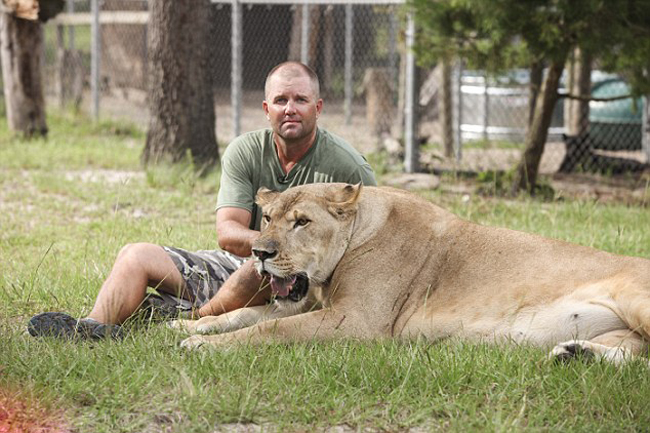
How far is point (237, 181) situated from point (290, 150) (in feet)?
1.08

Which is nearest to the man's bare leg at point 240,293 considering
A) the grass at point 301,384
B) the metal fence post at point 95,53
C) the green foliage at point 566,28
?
the grass at point 301,384

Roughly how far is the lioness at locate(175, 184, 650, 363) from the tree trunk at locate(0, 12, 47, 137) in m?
8.60

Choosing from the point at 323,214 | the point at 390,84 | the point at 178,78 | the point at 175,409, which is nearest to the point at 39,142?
the point at 178,78

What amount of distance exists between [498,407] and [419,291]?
115 centimetres

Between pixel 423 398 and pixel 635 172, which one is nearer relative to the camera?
pixel 423 398

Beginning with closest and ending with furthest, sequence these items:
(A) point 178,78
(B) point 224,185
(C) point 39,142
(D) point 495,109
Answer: (B) point 224,185 → (A) point 178,78 → (C) point 39,142 → (D) point 495,109

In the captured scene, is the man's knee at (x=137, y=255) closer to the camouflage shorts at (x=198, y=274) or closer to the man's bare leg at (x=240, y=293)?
the camouflage shorts at (x=198, y=274)

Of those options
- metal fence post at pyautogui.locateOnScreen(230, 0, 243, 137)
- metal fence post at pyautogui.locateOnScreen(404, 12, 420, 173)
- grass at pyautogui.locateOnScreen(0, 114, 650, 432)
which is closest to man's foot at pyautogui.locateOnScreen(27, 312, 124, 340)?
grass at pyautogui.locateOnScreen(0, 114, 650, 432)

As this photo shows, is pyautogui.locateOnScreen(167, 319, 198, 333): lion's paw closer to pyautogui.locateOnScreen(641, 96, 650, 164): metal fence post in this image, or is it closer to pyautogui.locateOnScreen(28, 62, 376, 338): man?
pyautogui.locateOnScreen(28, 62, 376, 338): man

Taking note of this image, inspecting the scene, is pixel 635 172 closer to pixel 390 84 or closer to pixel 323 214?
pixel 390 84

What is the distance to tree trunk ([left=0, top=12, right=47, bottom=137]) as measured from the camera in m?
12.4

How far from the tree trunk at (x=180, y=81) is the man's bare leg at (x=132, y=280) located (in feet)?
17.3

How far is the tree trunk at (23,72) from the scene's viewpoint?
1238 cm

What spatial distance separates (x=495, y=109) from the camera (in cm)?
1480
